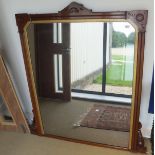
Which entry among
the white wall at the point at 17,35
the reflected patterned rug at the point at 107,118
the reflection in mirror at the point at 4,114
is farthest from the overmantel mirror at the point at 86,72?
the reflection in mirror at the point at 4,114

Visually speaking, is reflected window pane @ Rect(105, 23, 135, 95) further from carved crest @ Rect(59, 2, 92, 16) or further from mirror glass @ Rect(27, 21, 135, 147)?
carved crest @ Rect(59, 2, 92, 16)

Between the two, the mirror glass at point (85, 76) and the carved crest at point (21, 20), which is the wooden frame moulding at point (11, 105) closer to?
the mirror glass at point (85, 76)

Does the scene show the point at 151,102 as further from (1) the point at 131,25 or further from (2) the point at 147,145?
(1) the point at 131,25

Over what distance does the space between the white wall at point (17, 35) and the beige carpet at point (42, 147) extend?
376 millimetres

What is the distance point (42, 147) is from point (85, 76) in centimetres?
88

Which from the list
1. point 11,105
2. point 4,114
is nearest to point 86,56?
point 11,105

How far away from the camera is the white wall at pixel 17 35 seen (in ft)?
5.92

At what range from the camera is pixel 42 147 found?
2201 mm

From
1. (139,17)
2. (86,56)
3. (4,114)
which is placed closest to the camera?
(139,17)

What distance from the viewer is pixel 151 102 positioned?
6.38ft

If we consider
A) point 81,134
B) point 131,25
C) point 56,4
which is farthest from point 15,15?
point 81,134

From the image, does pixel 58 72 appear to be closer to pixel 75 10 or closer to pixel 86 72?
pixel 86 72

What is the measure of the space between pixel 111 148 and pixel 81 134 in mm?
350

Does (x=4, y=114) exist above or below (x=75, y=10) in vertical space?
below
